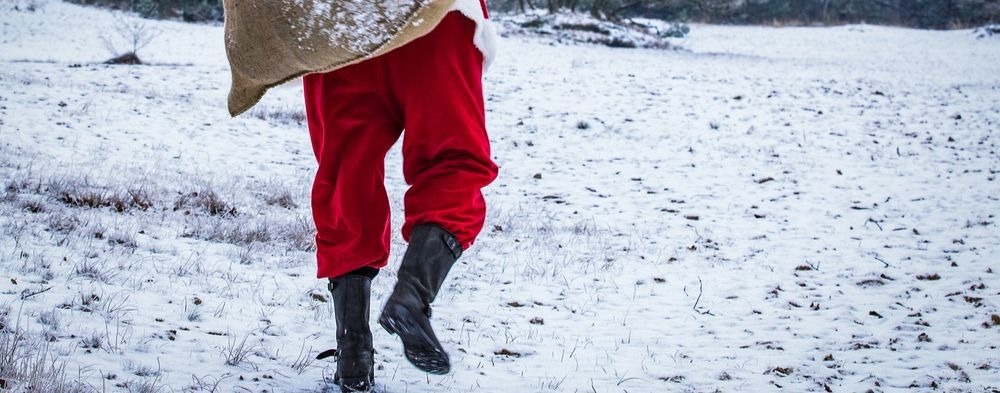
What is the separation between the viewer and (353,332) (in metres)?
2.15

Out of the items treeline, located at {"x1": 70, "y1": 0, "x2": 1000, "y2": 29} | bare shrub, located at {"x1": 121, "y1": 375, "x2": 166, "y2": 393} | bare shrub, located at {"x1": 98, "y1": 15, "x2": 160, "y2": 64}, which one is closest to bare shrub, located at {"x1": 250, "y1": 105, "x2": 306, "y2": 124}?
bare shrub, located at {"x1": 98, "y1": 15, "x2": 160, "y2": 64}

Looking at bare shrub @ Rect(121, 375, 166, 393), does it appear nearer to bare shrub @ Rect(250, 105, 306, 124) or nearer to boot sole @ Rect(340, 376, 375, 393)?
boot sole @ Rect(340, 376, 375, 393)

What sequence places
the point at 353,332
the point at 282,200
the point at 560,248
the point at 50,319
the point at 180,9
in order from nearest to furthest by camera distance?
the point at 353,332 → the point at 50,319 → the point at 560,248 → the point at 282,200 → the point at 180,9

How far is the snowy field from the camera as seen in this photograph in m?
2.80

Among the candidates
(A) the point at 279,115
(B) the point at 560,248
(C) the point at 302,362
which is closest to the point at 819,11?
(A) the point at 279,115

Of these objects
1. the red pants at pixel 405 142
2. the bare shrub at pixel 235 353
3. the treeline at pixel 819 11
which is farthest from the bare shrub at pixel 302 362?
the treeline at pixel 819 11

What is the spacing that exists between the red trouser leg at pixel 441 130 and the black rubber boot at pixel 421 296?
0.04m

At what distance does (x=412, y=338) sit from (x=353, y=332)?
0.43 metres

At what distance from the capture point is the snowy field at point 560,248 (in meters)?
2.80

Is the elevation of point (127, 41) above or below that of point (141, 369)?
below

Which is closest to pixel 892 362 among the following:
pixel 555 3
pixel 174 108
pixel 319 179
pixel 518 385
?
pixel 518 385

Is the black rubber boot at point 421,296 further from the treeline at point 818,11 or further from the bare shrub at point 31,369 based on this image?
the treeline at point 818,11

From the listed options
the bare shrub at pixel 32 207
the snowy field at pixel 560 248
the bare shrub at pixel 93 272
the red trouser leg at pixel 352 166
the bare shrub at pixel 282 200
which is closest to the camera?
the red trouser leg at pixel 352 166

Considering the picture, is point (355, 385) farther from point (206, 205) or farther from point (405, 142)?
point (206, 205)
